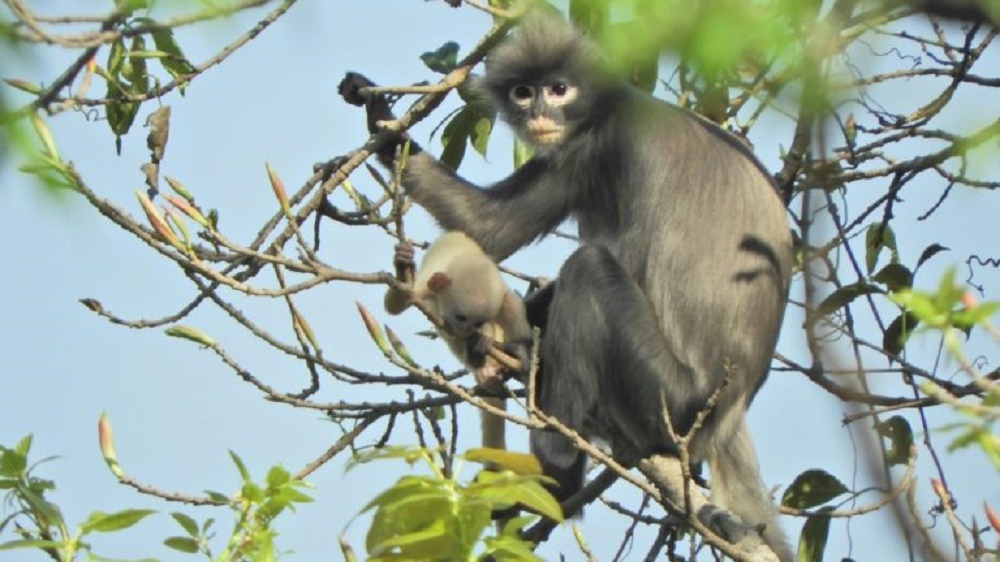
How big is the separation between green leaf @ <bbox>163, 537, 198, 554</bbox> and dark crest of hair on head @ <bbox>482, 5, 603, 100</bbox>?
14.5ft

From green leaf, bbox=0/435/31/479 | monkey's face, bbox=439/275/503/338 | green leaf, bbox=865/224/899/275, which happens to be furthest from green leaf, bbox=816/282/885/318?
green leaf, bbox=0/435/31/479

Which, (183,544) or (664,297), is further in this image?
(664,297)

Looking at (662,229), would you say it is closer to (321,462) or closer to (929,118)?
(929,118)

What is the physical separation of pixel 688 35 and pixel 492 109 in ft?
17.1

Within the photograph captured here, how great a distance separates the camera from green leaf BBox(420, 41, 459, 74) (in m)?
6.02

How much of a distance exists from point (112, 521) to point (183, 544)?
0.16 m

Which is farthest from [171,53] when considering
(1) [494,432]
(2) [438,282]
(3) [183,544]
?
(3) [183,544]

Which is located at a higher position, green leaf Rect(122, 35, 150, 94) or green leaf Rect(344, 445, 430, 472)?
green leaf Rect(122, 35, 150, 94)

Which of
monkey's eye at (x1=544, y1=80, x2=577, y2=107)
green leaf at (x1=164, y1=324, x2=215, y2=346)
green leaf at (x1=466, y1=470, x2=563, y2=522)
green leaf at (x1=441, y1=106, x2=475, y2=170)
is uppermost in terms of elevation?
monkey's eye at (x1=544, y1=80, x2=577, y2=107)

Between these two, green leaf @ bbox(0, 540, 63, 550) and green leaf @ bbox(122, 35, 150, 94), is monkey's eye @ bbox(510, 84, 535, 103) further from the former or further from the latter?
green leaf @ bbox(0, 540, 63, 550)

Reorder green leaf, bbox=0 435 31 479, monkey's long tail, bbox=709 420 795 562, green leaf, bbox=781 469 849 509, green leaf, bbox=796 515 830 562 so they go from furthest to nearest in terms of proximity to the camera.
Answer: monkey's long tail, bbox=709 420 795 562
green leaf, bbox=781 469 849 509
green leaf, bbox=796 515 830 562
green leaf, bbox=0 435 31 479

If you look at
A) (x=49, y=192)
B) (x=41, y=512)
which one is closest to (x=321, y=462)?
(x=41, y=512)

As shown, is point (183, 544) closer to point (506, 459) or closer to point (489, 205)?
point (506, 459)

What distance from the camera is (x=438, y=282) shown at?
6258mm
